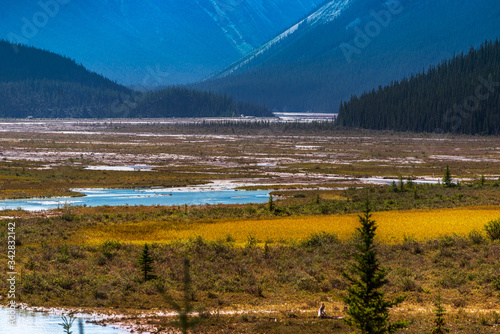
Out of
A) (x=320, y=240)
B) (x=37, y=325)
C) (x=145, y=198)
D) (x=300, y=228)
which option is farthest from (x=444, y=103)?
(x=37, y=325)

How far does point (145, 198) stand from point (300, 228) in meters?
19.5

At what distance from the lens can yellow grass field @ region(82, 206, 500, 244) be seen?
32625mm

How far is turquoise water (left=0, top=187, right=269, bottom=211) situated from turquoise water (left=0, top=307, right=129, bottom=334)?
75.9 feet

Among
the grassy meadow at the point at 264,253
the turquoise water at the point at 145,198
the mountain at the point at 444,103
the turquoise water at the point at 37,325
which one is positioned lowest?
the turquoise water at the point at 37,325

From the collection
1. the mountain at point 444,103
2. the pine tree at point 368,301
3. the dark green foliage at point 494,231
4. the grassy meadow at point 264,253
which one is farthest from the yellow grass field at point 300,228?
the mountain at point 444,103

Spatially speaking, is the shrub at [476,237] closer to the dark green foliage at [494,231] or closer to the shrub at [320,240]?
the dark green foliage at [494,231]

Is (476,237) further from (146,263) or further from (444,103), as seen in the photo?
(444,103)

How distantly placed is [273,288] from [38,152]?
3131 inches

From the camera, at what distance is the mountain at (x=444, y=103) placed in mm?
149625

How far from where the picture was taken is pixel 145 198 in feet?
169

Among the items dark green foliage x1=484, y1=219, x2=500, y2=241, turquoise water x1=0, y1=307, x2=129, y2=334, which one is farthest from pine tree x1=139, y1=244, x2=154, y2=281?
dark green foliage x1=484, y1=219, x2=500, y2=241

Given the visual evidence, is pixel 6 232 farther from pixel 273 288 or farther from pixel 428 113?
pixel 428 113

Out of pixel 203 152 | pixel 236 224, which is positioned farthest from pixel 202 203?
pixel 203 152

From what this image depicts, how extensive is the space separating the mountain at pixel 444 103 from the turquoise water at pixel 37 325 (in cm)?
13951
